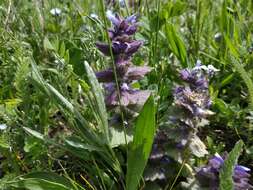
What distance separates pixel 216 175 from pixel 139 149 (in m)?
0.24

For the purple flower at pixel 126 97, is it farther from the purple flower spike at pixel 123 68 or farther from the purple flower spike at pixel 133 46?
the purple flower spike at pixel 133 46

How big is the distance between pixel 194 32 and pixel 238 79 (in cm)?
35

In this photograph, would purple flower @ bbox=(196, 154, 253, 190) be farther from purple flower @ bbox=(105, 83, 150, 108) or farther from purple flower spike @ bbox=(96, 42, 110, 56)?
purple flower spike @ bbox=(96, 42, 110, 56)

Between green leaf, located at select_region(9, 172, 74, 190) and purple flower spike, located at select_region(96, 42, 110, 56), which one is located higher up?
purple flower spike, located at select_region(96, 42, 110, 56)

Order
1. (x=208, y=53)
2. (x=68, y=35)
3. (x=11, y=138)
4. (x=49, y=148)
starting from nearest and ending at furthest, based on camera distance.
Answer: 1. (x=11, y=138)
2. (x=49, y=148)
3. (x=208, y=53)
4. (x=68, y=35)

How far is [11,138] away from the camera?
161 centimetres

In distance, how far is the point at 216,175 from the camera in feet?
4.77

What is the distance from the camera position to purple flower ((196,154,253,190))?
1.42 metres

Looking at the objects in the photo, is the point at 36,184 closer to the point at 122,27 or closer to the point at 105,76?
the point at 105,76

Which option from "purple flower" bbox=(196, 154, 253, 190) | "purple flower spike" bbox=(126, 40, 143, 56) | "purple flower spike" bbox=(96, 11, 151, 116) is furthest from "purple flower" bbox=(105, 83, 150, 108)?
"purple flower" bbox=(196, 154, 253, 190)

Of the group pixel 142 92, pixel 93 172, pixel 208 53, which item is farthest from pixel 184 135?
pixel 208 53

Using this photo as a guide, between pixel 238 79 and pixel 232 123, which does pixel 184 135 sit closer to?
pixel 232 123

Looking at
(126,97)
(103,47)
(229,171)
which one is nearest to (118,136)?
(126,97)

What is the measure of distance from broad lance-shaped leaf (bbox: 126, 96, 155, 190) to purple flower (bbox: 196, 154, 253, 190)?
19 cm
